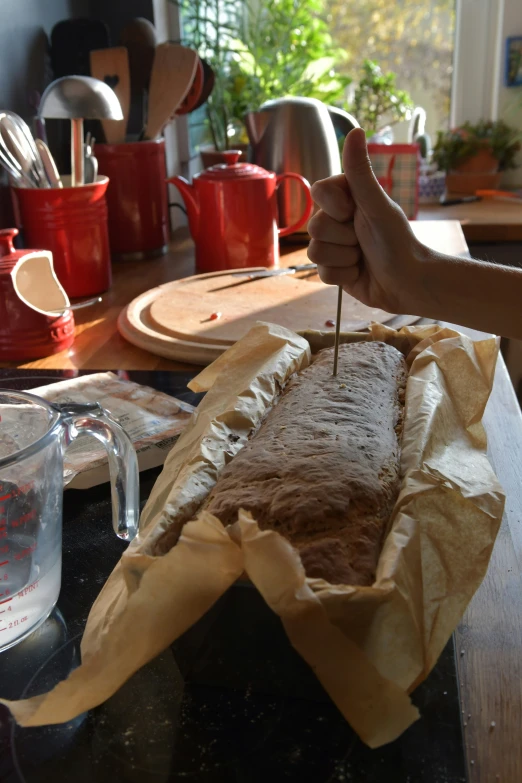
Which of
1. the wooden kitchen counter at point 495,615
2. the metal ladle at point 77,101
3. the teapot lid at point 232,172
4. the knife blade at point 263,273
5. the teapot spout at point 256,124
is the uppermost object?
the metal ladle at point 77,101

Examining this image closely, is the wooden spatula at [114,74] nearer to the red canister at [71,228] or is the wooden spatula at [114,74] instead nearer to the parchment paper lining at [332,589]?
the red canister at [71,228]

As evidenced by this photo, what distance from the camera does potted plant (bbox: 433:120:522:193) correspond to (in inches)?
96.6

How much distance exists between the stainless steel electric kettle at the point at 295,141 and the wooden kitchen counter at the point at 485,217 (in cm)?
46

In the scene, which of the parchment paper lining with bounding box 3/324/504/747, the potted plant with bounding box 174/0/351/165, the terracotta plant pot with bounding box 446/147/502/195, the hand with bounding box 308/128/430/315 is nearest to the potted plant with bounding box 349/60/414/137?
the potted plant with bounding box 174/0/351/165

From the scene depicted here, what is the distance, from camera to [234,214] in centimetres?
149

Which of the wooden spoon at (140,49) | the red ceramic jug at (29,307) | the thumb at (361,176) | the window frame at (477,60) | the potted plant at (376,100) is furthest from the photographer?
the window frame at (477,60)

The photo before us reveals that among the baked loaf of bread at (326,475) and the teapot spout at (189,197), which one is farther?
the teapot spout at (189,197)

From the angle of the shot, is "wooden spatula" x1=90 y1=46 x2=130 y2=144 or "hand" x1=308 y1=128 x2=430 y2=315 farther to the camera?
"wooden spatula" x1=90 y1=46 x2=130 y2=144

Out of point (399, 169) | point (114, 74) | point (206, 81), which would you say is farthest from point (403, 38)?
point (114, 74)

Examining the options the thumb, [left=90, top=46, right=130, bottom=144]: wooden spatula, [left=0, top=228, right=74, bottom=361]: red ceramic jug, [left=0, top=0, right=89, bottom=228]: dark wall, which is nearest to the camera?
the thumb

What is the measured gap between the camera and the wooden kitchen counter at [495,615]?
0.49 meters

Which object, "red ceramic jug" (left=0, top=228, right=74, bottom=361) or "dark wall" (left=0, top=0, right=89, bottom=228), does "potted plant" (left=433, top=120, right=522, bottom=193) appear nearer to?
"dark wall" (left=0, top=0, right=89, bottom=228)

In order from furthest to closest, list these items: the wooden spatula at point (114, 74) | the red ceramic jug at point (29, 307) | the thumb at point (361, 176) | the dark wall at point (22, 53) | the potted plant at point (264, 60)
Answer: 1. the potted plant at point (264, 60)
2. the wooden spatula at point (114, 74)
3. the dark wall at point (22, 53)
4. the red ceramic jug at point (29, 307)
5. the thumb at point (361, 176)

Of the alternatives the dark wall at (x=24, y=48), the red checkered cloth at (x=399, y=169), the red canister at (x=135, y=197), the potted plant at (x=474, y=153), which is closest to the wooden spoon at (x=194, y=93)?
the red canister at (x=135, y=197)
